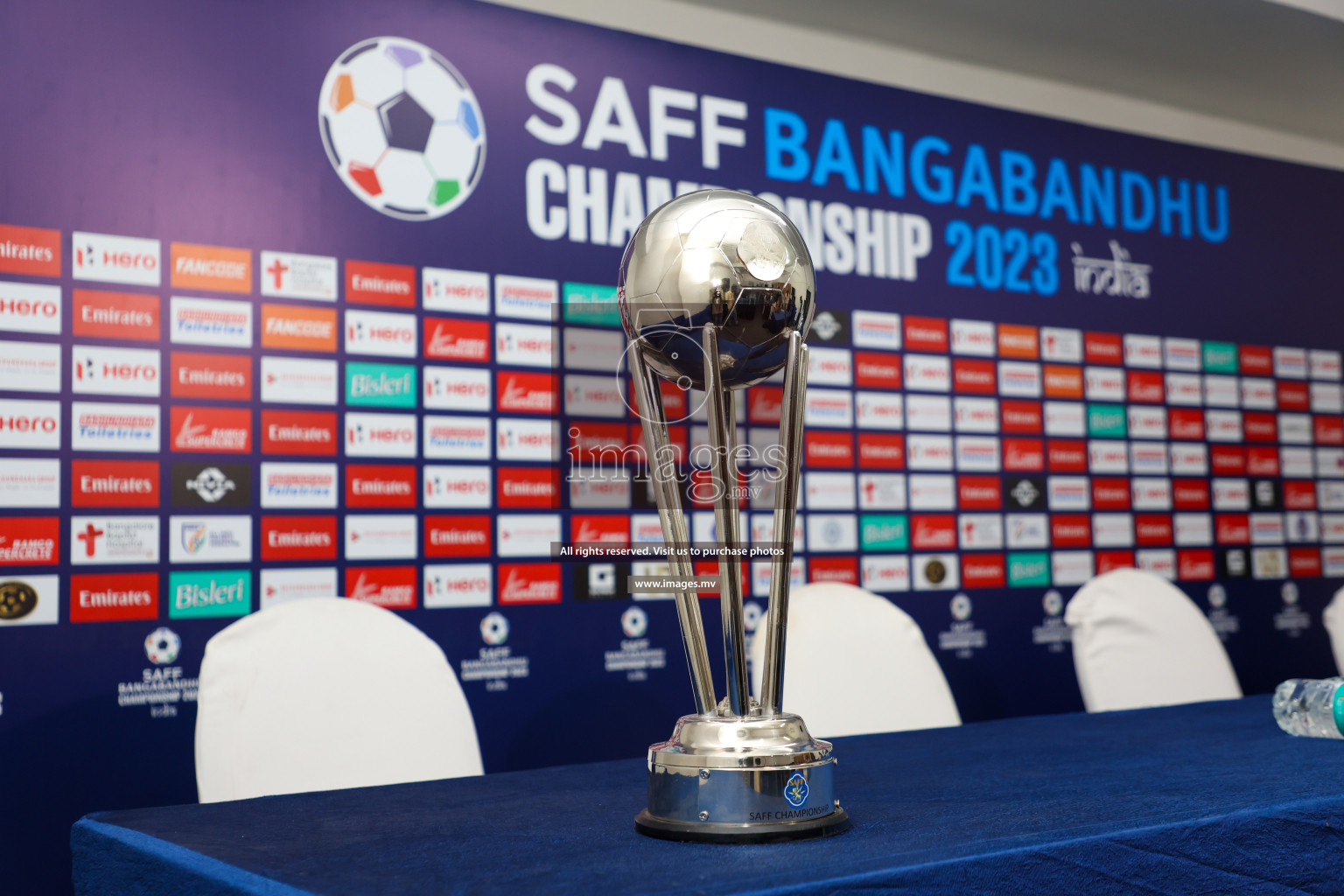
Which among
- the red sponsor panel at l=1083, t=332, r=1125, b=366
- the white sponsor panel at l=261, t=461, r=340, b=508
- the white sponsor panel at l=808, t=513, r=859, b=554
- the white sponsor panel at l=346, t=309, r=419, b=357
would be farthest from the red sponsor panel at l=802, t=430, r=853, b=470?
the white sponsor panel at l=261, t=461, r=340, b=508

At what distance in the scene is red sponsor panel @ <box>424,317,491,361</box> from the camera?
8.15 ft

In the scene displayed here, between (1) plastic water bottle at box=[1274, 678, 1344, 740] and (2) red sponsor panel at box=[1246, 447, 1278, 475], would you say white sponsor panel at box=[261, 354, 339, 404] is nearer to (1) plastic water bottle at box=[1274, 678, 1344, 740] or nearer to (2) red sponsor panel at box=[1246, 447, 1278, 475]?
(1) plastic water bottle at box=[1274, 678, 1344, 740]

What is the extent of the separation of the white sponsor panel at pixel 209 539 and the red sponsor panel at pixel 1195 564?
9.23 ft

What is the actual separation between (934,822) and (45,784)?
6.17 ft

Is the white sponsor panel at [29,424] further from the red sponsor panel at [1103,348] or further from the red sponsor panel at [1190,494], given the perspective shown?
the red sponsor panel at [1190,494]

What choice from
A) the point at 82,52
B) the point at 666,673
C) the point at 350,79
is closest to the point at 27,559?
the point at 82,52

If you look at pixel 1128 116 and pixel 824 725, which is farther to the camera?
pixel 1128 116

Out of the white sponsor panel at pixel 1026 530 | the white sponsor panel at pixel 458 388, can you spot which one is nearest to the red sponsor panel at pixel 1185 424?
the white sponsor panel at pixel 1026 530

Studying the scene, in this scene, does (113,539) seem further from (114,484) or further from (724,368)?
(724,368)

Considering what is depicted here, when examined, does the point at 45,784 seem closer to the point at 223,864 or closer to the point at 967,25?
the point at 223,864

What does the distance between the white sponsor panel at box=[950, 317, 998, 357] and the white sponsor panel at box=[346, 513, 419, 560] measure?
1695 mm

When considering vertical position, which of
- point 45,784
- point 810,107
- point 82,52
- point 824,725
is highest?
point 810,107

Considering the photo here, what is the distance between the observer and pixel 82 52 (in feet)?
7.14

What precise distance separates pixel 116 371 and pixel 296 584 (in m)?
0.57
